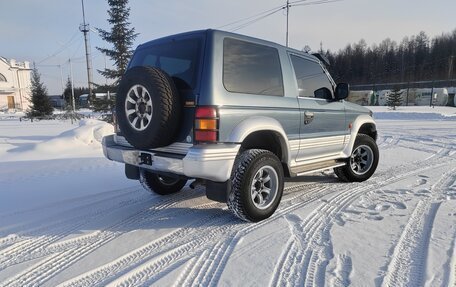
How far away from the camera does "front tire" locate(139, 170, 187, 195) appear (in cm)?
455

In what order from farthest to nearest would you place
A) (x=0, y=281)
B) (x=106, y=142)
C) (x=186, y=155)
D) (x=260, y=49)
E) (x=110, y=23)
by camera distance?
(x=110, y=23), (x=106, y=142), (x=260, y=49), (x=186, y=155), (x=0, y=281)

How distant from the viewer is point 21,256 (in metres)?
2.93

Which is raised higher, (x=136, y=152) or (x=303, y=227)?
(x=136, y=152)

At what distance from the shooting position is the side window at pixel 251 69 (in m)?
3.40

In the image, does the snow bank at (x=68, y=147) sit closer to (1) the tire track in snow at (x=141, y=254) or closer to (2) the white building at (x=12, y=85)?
(1) the tire track in snow at (x=141, y=254)

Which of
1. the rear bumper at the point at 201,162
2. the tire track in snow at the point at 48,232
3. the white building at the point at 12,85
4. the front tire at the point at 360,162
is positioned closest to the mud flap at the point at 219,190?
the rear bumper at the point at 201,162

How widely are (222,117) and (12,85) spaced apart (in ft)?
212

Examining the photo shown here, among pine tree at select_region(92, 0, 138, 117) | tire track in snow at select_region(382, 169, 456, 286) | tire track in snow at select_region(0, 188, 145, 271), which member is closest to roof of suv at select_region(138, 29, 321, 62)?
tire track in snow at select_region(0, 188, 145, 271)

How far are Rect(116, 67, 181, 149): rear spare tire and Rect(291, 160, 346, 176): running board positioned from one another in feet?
5.79

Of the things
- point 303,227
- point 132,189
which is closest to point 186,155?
point 303,227

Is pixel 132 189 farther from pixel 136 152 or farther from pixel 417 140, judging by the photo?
pixel 417 140

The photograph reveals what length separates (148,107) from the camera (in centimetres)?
335

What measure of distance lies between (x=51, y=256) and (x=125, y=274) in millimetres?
857

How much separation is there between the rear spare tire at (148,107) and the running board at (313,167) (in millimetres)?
1765
